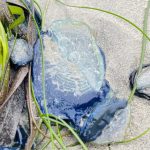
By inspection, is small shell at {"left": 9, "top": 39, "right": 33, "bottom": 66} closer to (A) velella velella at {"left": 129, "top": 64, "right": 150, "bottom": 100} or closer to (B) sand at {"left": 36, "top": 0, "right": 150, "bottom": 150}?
(B) sand at {"left": 36, "top": 0, "right": 150, "bottom": 150}

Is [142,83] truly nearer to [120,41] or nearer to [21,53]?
[120,41]

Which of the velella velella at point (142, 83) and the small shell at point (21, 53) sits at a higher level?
the small shell at point (21, 53)

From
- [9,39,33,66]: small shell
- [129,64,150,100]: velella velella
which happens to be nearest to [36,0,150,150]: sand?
[129,64,150,100]: velella velella

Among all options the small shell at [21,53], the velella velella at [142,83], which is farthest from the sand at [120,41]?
the small shell at [21,53]

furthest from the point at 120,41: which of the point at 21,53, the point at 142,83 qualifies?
the point at 21,53

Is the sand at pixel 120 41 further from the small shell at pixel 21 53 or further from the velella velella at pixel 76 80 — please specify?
the small shell at pixel 21 53

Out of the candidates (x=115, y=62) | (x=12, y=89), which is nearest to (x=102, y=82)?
(x=115, y=62)

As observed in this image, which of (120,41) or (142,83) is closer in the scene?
(142,83)
